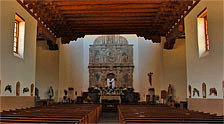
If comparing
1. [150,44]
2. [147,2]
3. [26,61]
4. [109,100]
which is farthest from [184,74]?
[26,61]

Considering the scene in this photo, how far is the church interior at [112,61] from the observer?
25.4 feet

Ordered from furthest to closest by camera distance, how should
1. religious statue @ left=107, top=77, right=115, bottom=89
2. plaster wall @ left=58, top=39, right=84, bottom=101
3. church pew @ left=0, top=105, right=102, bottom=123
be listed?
1. religious statue @ left=107, top=77, right=115, bottom=89
2. plaster wall @ left=58, top=39, right=84, bottom=101
3. church pew @ left=0, top=105, right=102, bottom=123

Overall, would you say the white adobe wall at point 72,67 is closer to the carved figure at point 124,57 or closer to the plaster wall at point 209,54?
the carved figure at point 124,57

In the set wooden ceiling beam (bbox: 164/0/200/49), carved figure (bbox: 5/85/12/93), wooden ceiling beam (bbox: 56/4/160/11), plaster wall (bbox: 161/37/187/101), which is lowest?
carved figure (bbox: 5/85/12/93)

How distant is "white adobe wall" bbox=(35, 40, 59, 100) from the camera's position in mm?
15562

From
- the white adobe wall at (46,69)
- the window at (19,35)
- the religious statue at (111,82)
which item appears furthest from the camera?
the religious statue at (111,82)

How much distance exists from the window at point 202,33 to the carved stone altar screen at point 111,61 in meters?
11.7

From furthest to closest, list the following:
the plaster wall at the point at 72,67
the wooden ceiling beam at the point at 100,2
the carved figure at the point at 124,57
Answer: the carved figure at the point at 124,57 < the plaster wall at the point at 72,67 < the wooden ceiling beam at the point at 100,2

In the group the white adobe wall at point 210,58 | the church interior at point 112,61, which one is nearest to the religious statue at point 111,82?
the church interior at point 112,61

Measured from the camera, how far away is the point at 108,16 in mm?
12547

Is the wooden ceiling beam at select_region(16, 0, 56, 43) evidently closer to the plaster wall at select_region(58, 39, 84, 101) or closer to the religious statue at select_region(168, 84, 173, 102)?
the plaster wall at select_region(58, 39, 84, 101)

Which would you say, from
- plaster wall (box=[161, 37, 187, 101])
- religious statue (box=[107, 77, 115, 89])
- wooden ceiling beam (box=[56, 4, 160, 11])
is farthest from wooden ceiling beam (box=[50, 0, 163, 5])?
religious statue (box=[107, 77, 115, 89])

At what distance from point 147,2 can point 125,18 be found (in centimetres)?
244

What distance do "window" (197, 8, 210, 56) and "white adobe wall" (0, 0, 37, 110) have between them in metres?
6.72
